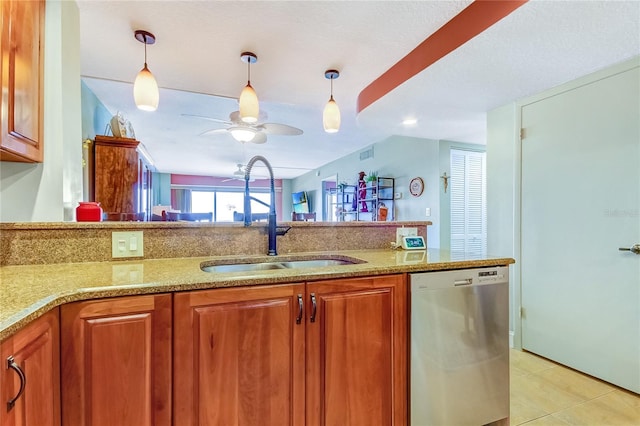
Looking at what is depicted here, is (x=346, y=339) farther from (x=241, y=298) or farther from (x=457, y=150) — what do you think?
(x=457, y=150)

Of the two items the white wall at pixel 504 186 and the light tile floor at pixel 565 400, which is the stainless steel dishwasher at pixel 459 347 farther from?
the white wall at pixel 504 186

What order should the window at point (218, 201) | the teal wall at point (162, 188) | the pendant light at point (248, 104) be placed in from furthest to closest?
the window at point (218, 201) < the teal wall at point (162, 188) < the pendant light at point (248, 104)

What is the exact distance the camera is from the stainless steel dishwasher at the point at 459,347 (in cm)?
133

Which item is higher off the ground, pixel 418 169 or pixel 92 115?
pixel 92 115

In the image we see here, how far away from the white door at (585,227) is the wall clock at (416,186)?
6.03 feet

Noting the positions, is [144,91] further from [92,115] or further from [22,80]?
[92,115]

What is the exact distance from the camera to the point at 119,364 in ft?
3.08

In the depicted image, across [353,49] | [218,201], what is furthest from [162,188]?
[353,49]

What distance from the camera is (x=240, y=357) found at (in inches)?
42.3

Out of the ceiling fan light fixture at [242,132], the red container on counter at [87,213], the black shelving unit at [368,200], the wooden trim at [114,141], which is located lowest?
the red container on counter at [87,213]

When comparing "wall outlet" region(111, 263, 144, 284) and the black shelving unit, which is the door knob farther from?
→ the black shelving unit

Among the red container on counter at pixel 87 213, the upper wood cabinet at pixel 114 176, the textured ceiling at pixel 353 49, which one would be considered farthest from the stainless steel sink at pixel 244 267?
the upper wood cabinet at pixel 114 176

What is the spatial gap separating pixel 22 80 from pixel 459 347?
7.19 feet

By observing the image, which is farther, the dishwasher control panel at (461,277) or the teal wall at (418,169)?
the teal wall at (418,169)
